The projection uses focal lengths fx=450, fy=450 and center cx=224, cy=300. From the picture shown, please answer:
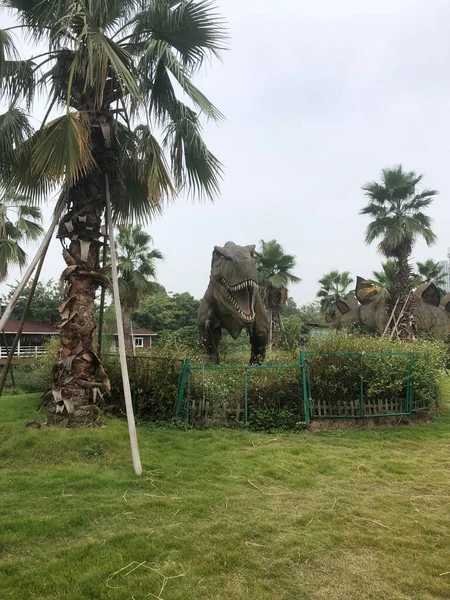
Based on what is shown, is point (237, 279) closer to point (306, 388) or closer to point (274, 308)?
point (306, 388)

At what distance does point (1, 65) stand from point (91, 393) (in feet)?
15.6

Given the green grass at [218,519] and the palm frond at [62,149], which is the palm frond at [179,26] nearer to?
the palm frond at [62,149]

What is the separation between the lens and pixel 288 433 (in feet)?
25.0

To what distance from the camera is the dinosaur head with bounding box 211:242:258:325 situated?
8.62 metres

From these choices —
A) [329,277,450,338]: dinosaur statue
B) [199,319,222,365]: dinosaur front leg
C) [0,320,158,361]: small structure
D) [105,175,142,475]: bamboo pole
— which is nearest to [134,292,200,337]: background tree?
[0,320,158,361]: small structure

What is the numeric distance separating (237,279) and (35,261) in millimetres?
3827

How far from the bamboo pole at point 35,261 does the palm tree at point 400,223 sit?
13.0 m

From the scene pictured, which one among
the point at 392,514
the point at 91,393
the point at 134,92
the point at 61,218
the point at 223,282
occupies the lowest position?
the point at 392,514

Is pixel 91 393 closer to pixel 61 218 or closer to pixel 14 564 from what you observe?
pixel 61 218

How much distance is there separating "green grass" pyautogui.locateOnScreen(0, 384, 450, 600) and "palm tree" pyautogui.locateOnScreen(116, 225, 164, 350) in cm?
1216

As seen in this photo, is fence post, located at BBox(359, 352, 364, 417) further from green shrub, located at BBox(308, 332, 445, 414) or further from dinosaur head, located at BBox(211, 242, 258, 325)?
dinosaur head, located at BBox(211, 242, 258, 325)

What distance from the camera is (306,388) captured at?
807cm

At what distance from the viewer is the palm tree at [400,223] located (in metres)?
16.4

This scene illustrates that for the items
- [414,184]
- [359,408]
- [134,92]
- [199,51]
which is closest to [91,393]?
[134,92]
